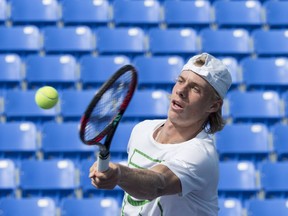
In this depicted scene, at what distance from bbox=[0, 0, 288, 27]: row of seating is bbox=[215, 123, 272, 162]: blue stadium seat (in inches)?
55.5

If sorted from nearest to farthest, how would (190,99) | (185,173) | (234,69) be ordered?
(185,173)
(190,99)
(234,69)

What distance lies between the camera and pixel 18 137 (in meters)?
5.12

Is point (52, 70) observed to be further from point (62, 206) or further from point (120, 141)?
point (62, 206)

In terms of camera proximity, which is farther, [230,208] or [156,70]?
[156,70]

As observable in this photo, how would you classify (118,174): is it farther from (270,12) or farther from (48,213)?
(270,12)

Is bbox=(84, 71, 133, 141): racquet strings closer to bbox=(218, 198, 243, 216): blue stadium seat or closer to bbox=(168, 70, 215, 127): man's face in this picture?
bbox=(168, 70, 215, 127): man's face

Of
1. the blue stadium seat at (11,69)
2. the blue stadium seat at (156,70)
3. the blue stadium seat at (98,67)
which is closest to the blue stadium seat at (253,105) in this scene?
the blue stadium seat at (156,70)

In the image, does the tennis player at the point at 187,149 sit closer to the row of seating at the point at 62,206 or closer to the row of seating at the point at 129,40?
the row of seating at the point at 62,206

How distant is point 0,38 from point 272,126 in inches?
96.2

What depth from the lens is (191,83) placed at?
2.45 m

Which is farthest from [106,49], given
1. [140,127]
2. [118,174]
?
[118,174]

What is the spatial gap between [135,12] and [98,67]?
845 mm

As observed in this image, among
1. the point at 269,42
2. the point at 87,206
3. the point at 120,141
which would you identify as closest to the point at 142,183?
the point at 87,206

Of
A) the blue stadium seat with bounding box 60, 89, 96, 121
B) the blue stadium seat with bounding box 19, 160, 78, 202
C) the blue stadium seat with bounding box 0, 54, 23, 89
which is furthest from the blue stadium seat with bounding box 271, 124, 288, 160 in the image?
the blue stadium seat with bounding box 0, 54, 23, 89
